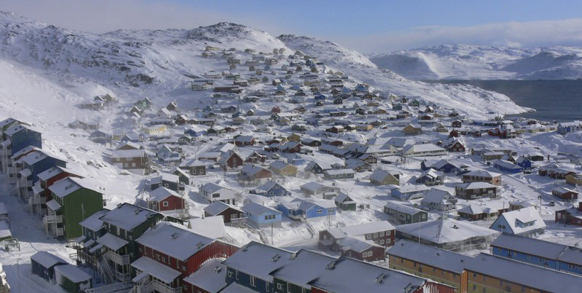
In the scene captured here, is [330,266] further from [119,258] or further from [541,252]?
[541,252]

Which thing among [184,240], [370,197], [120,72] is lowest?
[370,197]

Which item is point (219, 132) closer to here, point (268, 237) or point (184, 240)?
point (268, 237)

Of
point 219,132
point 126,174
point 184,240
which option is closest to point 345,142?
point 219,132

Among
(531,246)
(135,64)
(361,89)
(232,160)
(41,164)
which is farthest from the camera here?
(361,89)

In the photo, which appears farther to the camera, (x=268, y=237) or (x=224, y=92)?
(x=224, y=92)

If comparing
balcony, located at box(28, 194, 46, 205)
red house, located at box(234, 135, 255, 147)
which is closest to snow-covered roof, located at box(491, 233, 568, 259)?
balcony, located at box(28, 194, 46, 205)

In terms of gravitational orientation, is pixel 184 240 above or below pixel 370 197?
above

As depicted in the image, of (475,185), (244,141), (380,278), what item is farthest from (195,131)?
(380,278)
